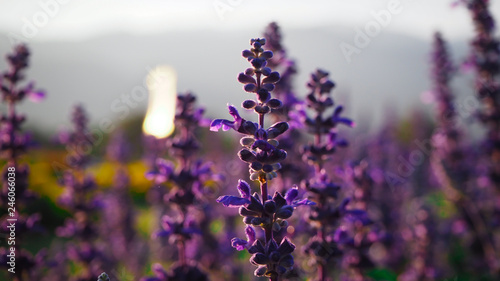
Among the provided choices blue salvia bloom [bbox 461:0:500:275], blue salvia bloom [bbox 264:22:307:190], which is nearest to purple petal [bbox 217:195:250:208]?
blue salvia bloom [bbox 264:22:307:190]

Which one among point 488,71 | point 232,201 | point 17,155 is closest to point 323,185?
point 232,201

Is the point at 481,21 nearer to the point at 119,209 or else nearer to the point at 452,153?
the point at 452,153

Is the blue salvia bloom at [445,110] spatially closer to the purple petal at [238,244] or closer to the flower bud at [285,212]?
the flower bud at [285,212]

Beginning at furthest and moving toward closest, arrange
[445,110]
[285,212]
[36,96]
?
[445,110]
[36,96]
[285,212]

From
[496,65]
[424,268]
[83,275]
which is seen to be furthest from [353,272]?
[496,65]

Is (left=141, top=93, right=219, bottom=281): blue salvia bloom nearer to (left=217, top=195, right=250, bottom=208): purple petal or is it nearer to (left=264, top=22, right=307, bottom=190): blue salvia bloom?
(left=264, top=22, right=307, bottom=190): blue salvia bloom

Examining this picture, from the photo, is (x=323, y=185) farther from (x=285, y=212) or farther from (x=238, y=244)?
(x=238, y=244)
